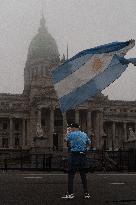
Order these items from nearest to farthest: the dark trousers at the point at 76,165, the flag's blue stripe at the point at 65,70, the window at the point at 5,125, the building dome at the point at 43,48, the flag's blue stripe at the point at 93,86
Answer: the flag's blue stripe at the point at 93,86
the flag's blue stripe at the point at 65,70
the dark trousers at the point at 76,165
the window at the point at 5,125
the building dome at the point at 43,48

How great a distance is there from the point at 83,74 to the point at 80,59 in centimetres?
38

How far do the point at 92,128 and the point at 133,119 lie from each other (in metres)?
18.2

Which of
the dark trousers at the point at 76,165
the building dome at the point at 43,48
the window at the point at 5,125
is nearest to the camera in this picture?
the dark trousers at the point at 76,165

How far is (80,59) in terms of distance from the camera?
37.9 ft

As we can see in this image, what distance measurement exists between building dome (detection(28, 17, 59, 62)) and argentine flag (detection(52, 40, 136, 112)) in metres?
140

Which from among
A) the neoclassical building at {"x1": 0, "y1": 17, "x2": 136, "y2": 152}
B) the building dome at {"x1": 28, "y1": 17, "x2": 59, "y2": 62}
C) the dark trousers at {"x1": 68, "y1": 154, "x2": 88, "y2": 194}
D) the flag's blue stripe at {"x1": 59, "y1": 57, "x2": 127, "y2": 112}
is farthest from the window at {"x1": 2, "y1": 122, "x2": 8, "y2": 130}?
the flag's blue stripe at {"x1": 59, "y1": 57, "x2": 127, "y2": 112}

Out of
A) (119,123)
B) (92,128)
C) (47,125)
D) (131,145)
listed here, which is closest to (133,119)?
(119,123)

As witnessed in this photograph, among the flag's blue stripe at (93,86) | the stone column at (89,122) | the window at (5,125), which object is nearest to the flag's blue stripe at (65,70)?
the flag's blue stripe at (93,86)

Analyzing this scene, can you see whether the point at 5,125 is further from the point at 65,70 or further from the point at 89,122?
the point at 65,70

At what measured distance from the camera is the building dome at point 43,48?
15512 centimetres

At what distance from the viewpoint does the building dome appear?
509 ft

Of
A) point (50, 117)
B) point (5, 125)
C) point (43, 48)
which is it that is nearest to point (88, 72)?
point (50, 117)

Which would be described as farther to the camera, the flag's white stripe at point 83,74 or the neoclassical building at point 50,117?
the neoclassical building at point 50,117

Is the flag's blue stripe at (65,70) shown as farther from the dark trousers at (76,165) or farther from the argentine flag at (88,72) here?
the dark trousers at (76,165)
